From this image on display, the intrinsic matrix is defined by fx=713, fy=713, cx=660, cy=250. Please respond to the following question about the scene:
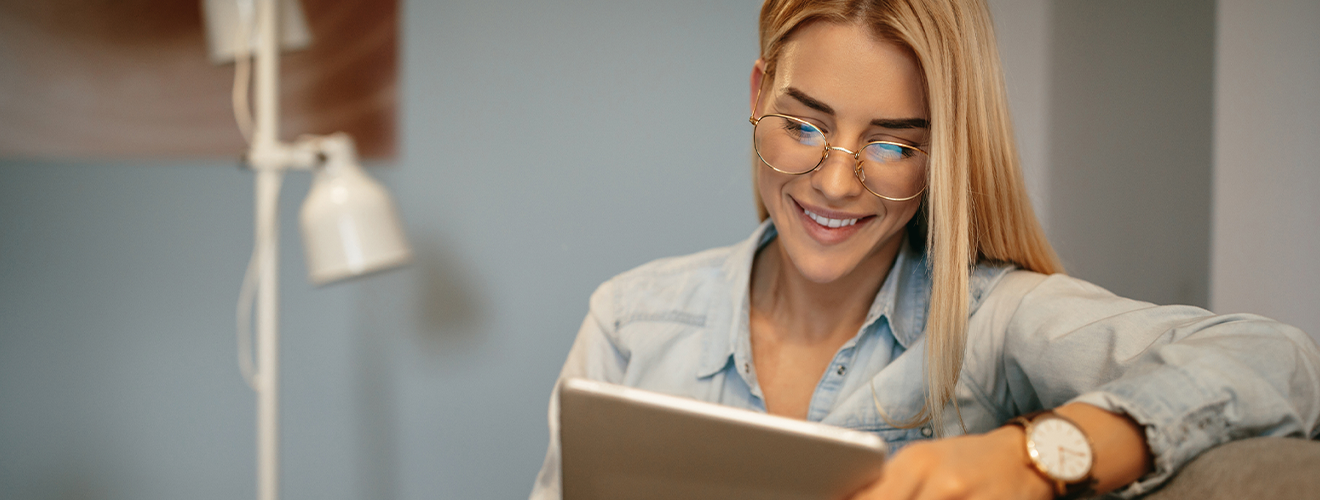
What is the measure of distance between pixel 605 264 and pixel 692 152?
313mm

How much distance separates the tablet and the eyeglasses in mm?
454

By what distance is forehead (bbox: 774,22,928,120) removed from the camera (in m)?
0.82

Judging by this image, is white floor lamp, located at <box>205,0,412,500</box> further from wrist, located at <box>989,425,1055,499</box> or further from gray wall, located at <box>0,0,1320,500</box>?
wrist, located at <box>989,425,1055,499</box>

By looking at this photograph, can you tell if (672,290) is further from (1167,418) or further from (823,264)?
(1167,418)

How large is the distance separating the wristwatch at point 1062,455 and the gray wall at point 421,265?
1033 mm

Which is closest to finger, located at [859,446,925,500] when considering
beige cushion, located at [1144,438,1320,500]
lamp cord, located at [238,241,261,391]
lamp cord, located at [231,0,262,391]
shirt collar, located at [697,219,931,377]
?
beige cushion, located at [1144,438,1320,500]

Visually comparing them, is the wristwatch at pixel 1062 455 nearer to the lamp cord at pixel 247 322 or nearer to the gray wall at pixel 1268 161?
the gray wall at pixel 1268 161

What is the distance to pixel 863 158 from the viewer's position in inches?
33.4

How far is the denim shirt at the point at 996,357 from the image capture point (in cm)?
59

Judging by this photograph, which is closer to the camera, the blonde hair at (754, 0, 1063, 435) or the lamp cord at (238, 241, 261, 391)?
the blonde hair at (754, 0, 1063, 435)

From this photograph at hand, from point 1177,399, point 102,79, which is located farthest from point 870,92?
point 102,79

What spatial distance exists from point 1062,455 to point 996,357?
1.13 ft

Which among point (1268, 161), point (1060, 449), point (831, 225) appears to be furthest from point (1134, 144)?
point (1060, 449)

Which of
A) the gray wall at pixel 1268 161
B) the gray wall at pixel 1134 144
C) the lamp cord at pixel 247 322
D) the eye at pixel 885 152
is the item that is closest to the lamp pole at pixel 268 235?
the lamp cord at pixel 247 322
